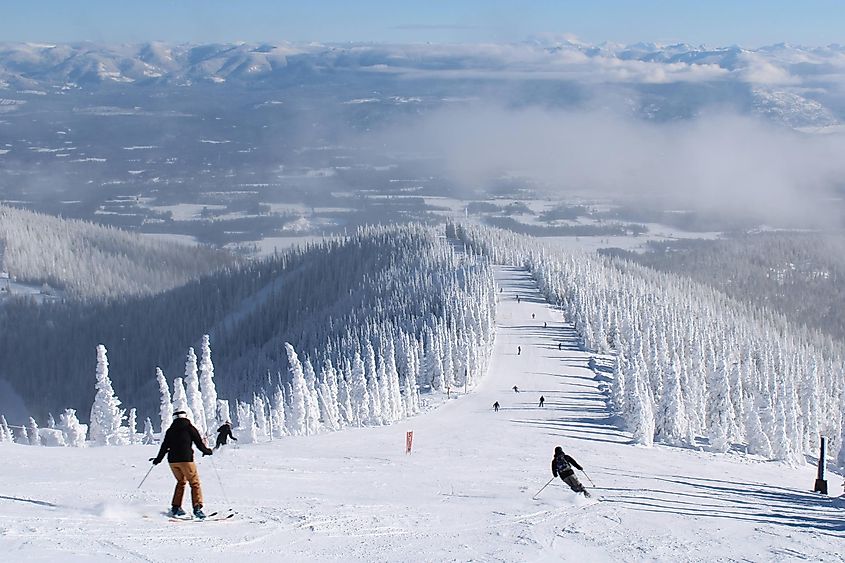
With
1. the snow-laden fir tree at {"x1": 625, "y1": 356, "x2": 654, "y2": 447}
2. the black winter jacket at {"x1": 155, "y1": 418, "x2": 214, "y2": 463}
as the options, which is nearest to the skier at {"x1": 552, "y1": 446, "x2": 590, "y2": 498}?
the black winter jacket at {"x1": 155, "y1": 418, "x2": 214, "y2": 463}

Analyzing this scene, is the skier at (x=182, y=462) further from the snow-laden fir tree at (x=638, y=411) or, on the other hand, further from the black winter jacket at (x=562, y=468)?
the snow-laden fir tree at (x=638, y=411)

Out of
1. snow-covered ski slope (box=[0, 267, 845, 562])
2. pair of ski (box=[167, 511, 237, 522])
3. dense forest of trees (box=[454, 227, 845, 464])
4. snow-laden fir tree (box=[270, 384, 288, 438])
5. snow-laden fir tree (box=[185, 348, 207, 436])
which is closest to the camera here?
snow-covered ski slope (box=[0, 267, 845, 562])

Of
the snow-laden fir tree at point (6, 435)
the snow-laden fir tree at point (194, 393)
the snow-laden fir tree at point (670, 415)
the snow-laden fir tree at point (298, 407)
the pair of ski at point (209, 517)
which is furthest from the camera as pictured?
the snow-laden fir tree at point (670, 415)

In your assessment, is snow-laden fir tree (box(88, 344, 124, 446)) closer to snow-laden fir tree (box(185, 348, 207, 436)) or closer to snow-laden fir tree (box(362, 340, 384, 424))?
snow-laden fir tree (box(185, 348, 207, 436))

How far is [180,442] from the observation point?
2217 centimetres

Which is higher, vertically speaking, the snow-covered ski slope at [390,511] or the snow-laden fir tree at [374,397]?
the snow-covered ski slope at [390,511]

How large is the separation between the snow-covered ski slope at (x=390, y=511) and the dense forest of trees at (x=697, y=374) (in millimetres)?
30608

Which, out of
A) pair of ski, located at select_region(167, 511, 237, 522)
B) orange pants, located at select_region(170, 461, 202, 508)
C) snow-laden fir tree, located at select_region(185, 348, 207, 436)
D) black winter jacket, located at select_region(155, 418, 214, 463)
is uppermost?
black winter jacket, located at select_region(155, 418, 214, 463)

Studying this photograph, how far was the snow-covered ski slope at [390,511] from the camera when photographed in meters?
20.6

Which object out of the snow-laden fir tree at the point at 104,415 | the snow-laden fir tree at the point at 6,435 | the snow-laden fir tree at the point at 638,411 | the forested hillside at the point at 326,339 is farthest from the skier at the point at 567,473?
the forested hillside at the point at 326,339

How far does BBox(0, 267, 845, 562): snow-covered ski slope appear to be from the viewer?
20.6 meters

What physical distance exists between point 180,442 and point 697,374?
92041mm

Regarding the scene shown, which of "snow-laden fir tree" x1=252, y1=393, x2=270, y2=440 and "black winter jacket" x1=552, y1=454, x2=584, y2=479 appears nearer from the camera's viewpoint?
"black winter jacket" x1=552, y1=454, x2=584, y2=479

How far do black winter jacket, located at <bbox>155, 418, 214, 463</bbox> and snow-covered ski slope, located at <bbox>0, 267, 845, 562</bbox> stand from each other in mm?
1445
